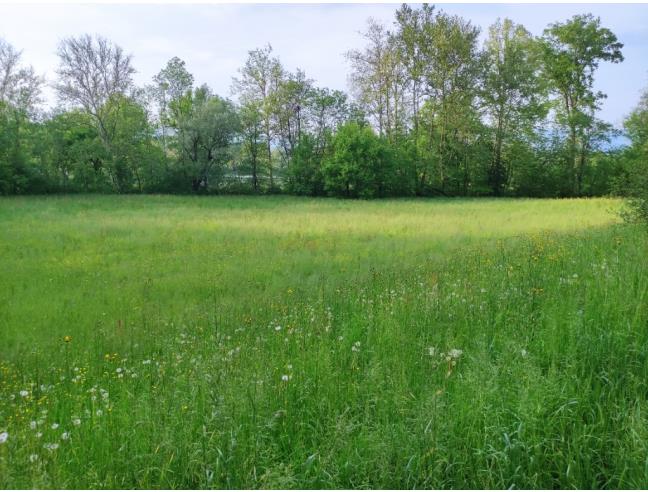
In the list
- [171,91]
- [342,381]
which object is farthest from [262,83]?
[342,381]

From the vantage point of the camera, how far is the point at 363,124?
4797cm

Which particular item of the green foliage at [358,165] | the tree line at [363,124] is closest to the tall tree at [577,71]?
the tree line at [363,124]

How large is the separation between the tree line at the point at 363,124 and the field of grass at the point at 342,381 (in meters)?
35.2

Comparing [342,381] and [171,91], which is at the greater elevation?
[171,91]

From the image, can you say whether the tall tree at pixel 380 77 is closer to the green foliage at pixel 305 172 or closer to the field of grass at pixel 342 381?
the green foliage at pixel 305 172

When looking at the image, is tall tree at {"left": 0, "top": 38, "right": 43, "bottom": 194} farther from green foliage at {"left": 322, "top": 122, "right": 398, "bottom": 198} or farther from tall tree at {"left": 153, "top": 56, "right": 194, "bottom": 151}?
green foliage at {"left": 322, "top": 122, "right": 398, "bottom": 198}

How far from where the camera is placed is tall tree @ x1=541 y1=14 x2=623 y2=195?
140 ft

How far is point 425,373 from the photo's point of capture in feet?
13.8

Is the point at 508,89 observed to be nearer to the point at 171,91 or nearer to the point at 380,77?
the point at 380,77

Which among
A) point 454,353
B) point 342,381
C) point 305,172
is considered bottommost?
point 342,381

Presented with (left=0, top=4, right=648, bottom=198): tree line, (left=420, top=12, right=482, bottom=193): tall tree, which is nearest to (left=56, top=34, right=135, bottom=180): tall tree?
(left=0, top=4, right=648, bottom=198): tree line

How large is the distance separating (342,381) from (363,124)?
4643 cm

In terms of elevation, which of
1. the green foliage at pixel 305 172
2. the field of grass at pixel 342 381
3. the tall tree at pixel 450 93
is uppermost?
the tall tree at pixel 450 93

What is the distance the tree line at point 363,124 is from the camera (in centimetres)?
4188
